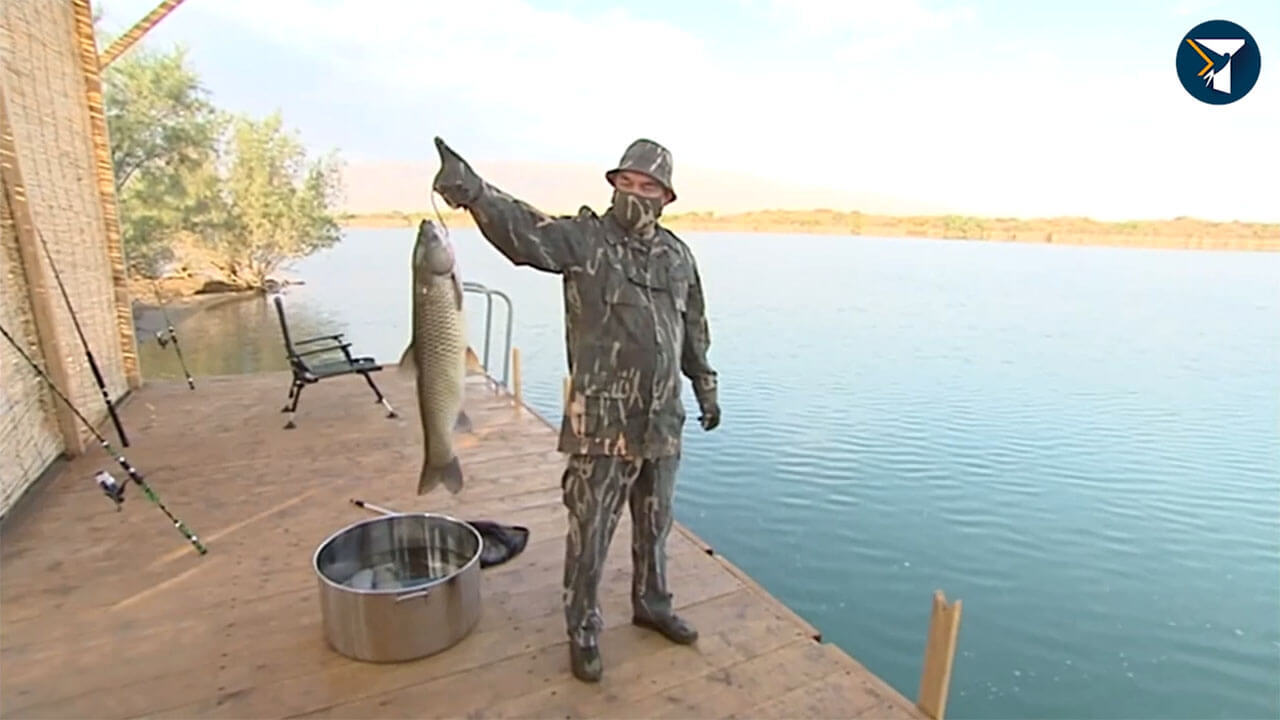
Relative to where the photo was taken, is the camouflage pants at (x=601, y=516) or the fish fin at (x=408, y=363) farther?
the camouflage pants at (x=601, y=516)

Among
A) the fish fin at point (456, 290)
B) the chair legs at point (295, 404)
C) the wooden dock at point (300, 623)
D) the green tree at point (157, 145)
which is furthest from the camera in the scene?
the green tree at point (157, 145)

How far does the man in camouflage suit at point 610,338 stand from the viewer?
6.06ft

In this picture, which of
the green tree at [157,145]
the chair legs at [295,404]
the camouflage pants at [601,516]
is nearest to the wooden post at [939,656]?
the camouflage pants at [601,516]

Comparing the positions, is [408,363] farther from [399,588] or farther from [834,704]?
[834,704]

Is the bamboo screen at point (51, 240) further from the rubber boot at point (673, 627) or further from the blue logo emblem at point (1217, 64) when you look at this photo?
the blue logo emblem at point (1217, 64)

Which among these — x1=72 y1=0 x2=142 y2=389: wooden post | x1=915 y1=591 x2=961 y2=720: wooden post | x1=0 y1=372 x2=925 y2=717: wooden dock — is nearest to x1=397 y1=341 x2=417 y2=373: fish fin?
x1=0 y1=372 x2=925 y2=717: wooden dock

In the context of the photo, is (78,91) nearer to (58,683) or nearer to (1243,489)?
(58,683)

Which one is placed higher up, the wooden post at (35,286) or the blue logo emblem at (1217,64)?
the blue logo emblem at (1217,64)

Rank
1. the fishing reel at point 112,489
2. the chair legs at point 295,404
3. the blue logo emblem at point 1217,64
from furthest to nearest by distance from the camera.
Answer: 1. the blue logo emblem at point 1217,64
2. the chair legs at point 295,404
3. the fishing reel at point 112,489

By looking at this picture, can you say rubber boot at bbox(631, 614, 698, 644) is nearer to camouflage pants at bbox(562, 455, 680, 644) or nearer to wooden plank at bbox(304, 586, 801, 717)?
wooden plank at bbox(304, 586, 801, 717)

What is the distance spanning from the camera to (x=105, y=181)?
5020 mm

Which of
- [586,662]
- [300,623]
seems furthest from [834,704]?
[300,623]

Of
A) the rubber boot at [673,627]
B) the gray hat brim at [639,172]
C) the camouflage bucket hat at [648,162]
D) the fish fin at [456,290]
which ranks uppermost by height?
the camouflage bucket hat at [648,162]

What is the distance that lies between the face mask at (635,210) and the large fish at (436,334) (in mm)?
471
